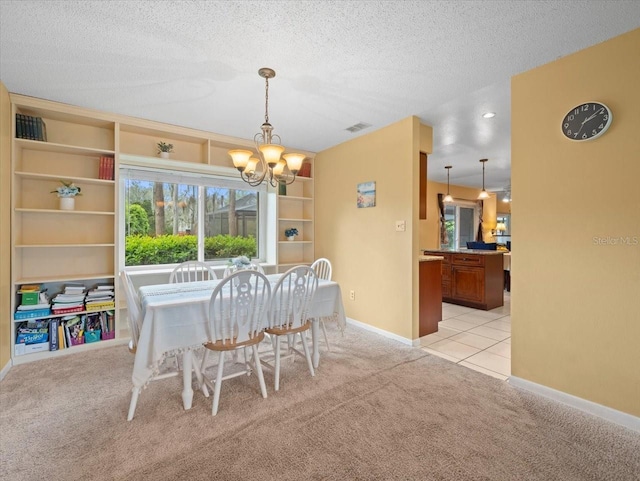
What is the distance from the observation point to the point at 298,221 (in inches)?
195

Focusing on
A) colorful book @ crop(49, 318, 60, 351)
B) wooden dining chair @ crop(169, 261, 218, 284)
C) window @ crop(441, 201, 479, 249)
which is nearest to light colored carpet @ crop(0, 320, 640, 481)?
colorful book @ crop(49, 318, 60, 351)

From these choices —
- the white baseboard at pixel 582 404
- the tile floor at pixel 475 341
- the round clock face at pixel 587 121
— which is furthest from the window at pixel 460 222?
the round clock face at pixel 587 121

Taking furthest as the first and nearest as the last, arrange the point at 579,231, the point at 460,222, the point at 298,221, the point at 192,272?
the point at 460,222 → the point at 298,221 → the point at 192,272 → the point at 579,231

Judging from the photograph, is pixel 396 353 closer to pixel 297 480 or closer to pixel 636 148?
pixel 297 480

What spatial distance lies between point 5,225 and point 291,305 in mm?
2669

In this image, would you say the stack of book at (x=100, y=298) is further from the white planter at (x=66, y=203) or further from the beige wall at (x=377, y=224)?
the beige wall at (x=377, y=224)

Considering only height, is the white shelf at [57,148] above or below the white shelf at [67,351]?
above

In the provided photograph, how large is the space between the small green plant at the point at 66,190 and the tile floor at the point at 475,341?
4.02 meters

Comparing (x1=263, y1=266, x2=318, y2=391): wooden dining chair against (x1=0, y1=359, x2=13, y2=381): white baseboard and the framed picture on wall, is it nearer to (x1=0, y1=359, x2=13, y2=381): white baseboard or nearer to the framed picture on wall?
the framed picture on wall

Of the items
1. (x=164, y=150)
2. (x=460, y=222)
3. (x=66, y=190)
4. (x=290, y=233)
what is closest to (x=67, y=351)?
(x=66, y=190)

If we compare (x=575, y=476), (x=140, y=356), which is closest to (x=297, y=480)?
(x=140, y=356)

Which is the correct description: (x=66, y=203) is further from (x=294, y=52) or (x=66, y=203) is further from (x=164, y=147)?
(x=294, y=52)

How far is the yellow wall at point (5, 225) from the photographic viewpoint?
2576mm

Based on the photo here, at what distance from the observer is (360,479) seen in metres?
1.50
